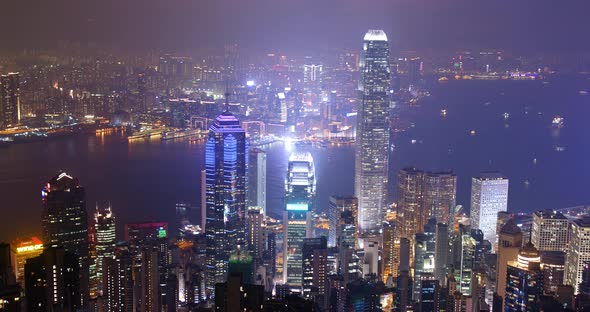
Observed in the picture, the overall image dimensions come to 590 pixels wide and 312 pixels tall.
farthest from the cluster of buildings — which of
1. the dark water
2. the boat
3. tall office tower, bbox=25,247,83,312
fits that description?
the boat

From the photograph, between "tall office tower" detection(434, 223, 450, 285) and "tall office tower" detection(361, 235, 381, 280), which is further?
"tall office tower" detection(361, 235, 381, 280)

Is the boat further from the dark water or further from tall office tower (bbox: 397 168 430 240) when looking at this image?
tall office tower (bbox: 397 168 430 240)

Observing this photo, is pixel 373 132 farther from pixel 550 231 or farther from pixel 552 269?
pixel 552 269

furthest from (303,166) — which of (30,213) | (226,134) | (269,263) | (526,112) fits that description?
(30,213)

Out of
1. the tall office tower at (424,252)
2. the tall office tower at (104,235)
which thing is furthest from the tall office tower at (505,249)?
the tall office tower at (104,235)

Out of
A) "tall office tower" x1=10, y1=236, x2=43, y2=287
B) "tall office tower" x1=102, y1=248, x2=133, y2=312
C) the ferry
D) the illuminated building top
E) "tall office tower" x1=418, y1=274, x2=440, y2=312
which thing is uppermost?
the illuminated building top

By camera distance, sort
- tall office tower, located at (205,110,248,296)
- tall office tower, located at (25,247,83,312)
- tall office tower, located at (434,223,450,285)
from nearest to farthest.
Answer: tall office tower, located at (25,247,83,312)
tall office tower, located at (434,223,450,285)
tall office tower, located at (205,110,248,296)
